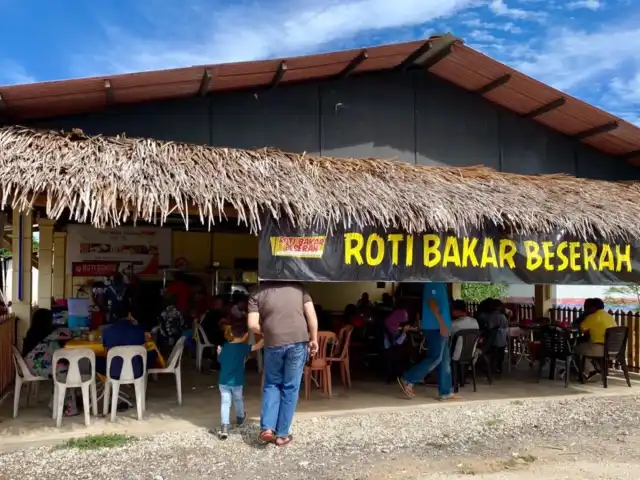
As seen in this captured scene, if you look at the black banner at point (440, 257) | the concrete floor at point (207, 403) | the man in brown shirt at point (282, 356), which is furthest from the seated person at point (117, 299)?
the man in brown shirt at point (282, 356)

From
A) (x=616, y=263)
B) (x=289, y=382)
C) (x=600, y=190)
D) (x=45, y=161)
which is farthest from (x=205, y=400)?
(x=600, y=190)

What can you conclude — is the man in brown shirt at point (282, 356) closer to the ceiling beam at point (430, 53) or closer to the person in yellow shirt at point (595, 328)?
the ceiling beam at point (430, 53)

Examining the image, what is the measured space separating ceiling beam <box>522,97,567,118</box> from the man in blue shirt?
3370mm

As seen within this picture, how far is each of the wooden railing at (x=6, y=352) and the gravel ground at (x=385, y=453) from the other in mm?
2493

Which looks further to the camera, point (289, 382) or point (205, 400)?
point (205, 400)

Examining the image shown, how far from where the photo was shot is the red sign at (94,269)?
498 inches

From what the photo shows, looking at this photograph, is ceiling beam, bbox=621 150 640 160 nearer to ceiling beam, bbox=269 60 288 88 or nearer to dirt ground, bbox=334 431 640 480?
dirt ground, bbox=334 431 640 480

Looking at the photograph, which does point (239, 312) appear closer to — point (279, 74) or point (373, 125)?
point (373, 125)

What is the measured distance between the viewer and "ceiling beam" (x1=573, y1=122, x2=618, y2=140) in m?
9.23

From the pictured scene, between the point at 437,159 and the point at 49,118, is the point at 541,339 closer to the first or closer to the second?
the point at 437,159

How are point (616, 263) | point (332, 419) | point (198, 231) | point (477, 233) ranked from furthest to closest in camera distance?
1. point (198, 231)
2. point (616, 263)
3. point (477, 233)
4. point (332, 419)

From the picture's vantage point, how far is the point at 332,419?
6906 millimetres

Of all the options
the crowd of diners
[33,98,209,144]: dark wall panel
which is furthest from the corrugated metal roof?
the crowd of diners

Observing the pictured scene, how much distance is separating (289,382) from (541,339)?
5311 mm
